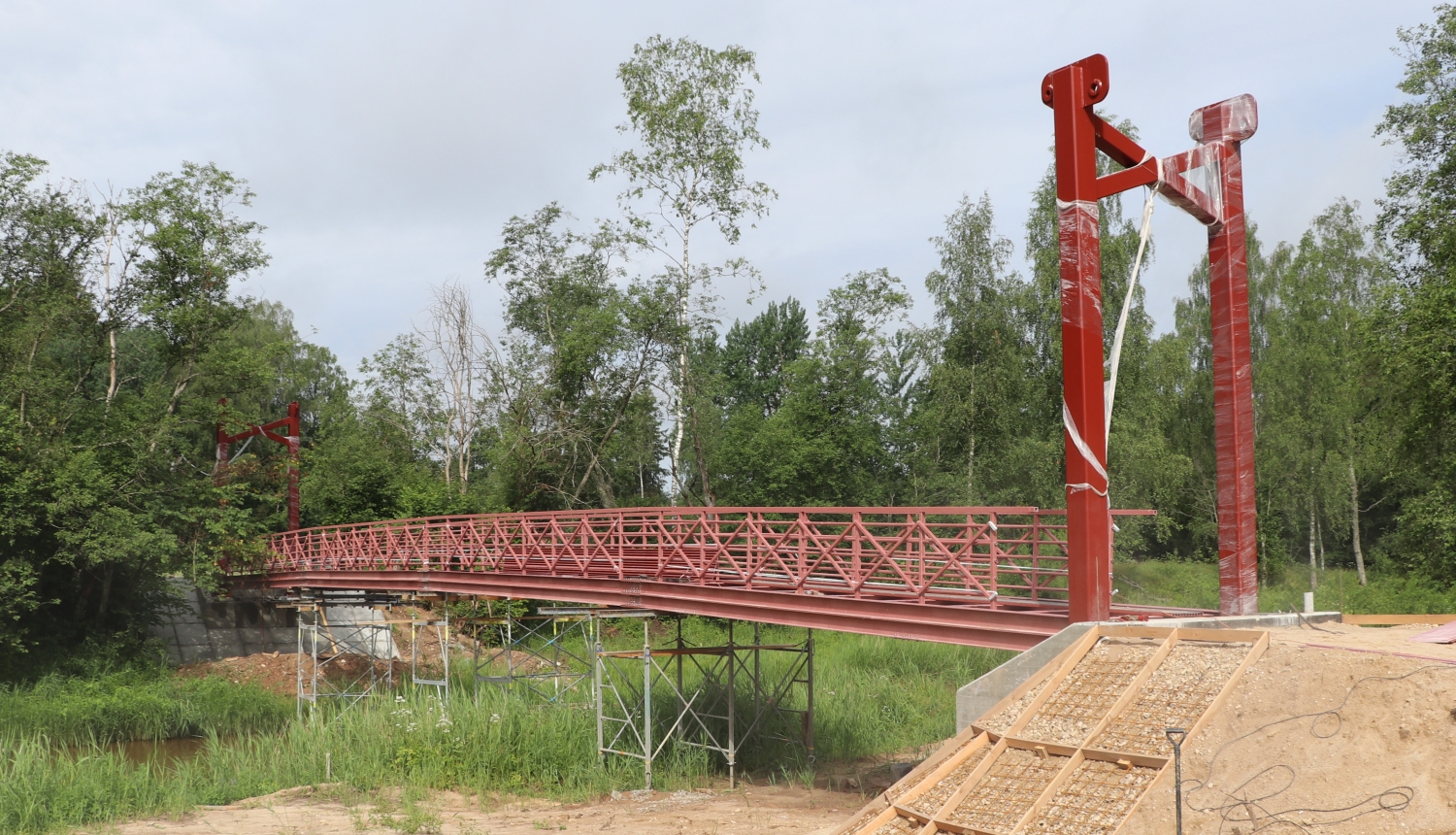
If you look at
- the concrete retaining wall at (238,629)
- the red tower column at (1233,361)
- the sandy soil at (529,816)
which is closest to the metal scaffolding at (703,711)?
the sandy soil at (529,816)

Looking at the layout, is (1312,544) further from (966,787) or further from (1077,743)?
(966,787)

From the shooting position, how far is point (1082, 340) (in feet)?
29.5

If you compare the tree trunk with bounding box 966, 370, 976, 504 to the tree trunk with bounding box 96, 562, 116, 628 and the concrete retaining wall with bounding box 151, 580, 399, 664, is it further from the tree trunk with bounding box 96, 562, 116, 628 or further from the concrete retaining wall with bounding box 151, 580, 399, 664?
the tree trunk with bounding box 96, 562, 116, 628

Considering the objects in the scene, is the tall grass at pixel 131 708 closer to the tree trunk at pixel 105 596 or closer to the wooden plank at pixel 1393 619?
the tree trunk at pixel 105 596

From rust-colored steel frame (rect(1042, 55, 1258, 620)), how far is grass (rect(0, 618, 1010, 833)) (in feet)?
26.8

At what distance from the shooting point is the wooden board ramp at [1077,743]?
6414 mm

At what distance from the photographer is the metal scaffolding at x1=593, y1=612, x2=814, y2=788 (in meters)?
15.8

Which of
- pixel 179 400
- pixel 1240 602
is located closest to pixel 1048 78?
pixel 1240 602

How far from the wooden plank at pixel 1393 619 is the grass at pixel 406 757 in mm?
9306

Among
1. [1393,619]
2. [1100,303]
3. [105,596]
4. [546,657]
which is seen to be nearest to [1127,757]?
[1100,303]

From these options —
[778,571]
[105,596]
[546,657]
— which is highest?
[778,571]

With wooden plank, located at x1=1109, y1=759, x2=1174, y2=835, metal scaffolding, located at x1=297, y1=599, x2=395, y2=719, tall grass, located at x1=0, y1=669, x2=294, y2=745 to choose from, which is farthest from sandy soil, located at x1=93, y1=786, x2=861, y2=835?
metal scaffolding, located at x1=297, y1=599, x2=395, y2=719

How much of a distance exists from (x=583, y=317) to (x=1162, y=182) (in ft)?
78.6

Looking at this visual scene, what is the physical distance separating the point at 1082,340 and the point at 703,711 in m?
12.1
